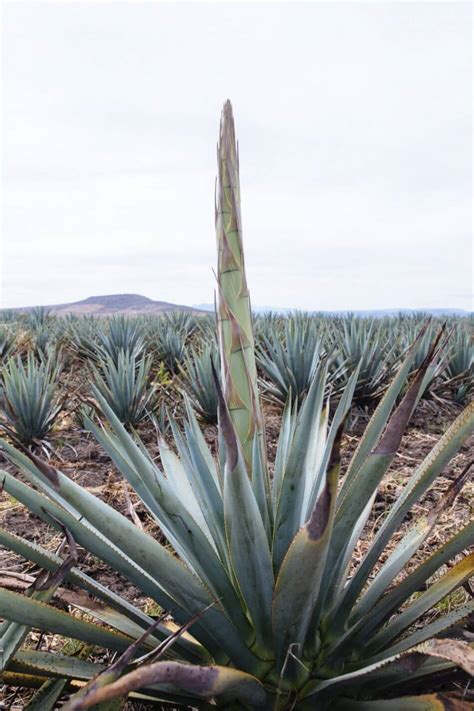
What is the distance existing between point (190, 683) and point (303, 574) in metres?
0.27

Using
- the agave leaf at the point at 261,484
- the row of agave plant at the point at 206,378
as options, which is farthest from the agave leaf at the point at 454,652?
the row of agave plant at the point at 206,378

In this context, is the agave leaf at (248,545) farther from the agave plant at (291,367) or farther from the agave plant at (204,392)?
the agave plant at (291,367)

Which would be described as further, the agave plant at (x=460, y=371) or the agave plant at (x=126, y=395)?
the agave plant at (x=460, y=371)

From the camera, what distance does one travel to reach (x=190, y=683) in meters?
0.90

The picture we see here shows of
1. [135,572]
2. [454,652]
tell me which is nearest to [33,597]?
[135,572]

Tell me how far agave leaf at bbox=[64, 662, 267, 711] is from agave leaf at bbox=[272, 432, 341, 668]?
0.11 meters

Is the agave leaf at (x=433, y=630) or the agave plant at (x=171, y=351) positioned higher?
the agave plant at (x=171, y=351)

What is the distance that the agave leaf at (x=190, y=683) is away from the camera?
29.8 inches

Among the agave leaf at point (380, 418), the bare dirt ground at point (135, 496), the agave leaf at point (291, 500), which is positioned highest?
the agave leaf at point (380, 418)

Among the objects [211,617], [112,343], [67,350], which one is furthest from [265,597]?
Answer: [67,350]

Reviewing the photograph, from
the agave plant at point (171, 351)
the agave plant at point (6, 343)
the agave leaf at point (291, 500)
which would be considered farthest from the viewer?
the agave plant at point (6, 343)

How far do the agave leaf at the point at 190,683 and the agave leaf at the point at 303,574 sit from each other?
115mm

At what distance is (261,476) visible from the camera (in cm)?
145

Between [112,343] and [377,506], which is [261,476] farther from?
[112,343]
